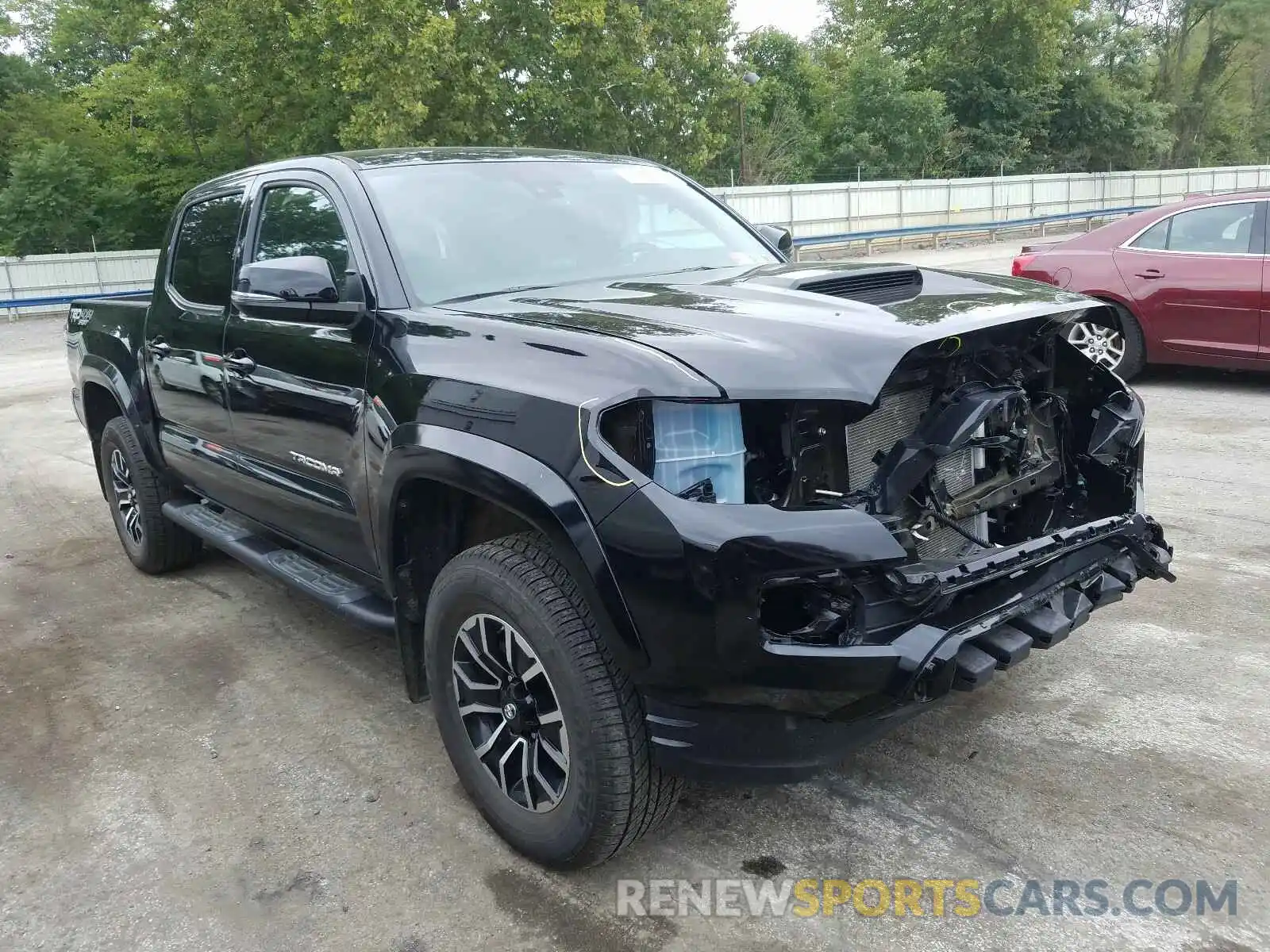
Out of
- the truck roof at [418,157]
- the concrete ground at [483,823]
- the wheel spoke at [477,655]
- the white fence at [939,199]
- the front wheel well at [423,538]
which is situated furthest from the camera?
the white fence at [939,199]

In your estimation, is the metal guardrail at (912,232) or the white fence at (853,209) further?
the white fence at (853,209)

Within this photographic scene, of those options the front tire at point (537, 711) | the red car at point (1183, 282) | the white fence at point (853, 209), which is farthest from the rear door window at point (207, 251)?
the white fence at point (853, 209)

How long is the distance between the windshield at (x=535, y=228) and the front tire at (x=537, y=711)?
3.48 ft

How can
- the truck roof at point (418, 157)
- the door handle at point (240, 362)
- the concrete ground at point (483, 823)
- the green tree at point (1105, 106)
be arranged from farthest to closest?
the green tree at point (1105, 106)
the door handle at point (240, 362)
the truck roof at point (418, 157)
the concrete ground at point (483, 823)

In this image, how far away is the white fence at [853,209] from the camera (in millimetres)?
27547

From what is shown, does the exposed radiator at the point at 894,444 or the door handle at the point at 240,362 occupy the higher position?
the door handle at the point at 240,362

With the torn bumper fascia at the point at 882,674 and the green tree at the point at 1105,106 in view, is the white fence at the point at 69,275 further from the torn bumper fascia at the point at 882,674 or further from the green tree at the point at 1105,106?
the green tree at the point at 1105,106

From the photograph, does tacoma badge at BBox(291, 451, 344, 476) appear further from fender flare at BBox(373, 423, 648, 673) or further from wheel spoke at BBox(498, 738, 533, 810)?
wheel spoke at BBox(498, 738, 533, 810)

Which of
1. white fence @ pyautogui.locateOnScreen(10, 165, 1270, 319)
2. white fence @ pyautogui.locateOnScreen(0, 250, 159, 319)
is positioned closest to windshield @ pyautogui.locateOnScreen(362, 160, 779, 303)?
white fence @ pyautogui.locateOnScreen(10, 165, 1270, 319)

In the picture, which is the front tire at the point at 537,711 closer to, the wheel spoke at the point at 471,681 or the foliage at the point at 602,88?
the wheel spoke at the point at 471,681

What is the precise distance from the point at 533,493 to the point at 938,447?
40.5 inches

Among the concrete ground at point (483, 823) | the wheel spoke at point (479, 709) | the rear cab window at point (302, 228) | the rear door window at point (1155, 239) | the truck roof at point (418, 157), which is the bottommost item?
the concrete ground at point (483, 823)

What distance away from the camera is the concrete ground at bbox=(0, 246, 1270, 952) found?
2703 mm

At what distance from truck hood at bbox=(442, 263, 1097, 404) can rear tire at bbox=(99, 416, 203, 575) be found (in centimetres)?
284
